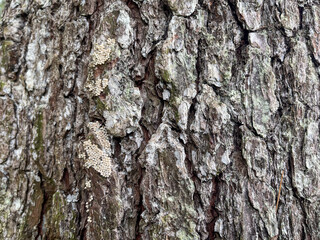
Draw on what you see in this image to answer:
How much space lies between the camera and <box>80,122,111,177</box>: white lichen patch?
948 millimetres

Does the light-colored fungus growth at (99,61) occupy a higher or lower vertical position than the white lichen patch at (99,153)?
higher

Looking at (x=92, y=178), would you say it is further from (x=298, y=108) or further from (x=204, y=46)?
(x=298, y=108)

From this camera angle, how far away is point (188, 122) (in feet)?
3.08

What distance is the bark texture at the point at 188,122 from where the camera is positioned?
3.05ft

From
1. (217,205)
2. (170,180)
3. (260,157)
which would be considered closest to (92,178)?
(170,180)

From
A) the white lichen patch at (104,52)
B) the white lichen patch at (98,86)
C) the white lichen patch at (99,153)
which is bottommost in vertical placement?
the white lichen patch at (99,153)

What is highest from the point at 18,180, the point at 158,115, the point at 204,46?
the point at 204,46

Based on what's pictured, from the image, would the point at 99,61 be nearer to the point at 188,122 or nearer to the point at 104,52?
the point at 104,52

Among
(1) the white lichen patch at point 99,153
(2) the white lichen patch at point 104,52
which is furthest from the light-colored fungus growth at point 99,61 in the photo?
(1) the white lichen patch at point 99,153

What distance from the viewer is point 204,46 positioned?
0.97 m

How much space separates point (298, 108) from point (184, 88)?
418 mm

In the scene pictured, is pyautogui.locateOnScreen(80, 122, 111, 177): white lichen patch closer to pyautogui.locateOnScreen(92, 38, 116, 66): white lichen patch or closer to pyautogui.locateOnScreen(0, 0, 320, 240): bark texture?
pyautogui.locateOnScreen(0, 0, 320, 240): bark texture

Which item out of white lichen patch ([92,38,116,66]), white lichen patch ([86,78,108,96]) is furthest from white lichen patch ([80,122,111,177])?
white lichen patch ([92,38,116,66])

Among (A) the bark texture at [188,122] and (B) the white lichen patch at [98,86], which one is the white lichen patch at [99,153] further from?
(B) the white lichen patch at [98,86]
